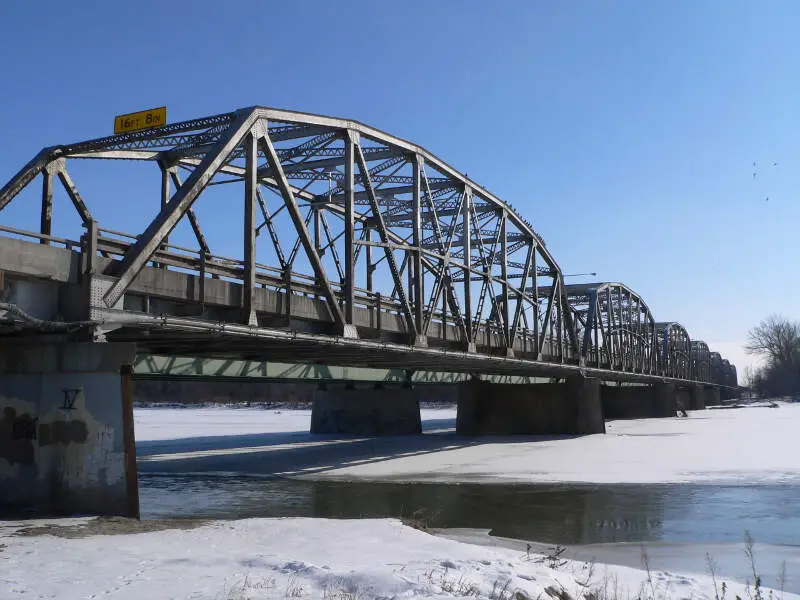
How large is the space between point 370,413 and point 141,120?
128 feet

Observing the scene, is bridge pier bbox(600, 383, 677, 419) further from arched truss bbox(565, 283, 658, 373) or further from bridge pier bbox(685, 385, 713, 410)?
bridge pier bbox(685, 385, 713, 410)

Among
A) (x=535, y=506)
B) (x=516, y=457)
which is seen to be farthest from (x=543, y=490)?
(x=516, y=457)

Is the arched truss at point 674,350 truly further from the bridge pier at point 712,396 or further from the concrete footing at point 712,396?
the bridge pier at point 712,396

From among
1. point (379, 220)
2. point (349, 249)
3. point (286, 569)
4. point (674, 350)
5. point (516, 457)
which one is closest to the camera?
point (286, 569)

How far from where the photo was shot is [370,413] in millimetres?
57406

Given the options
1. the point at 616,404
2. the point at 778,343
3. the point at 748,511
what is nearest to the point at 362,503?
the point at 748,511

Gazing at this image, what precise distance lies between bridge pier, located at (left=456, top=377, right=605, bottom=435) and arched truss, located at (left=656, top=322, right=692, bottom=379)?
164 ft

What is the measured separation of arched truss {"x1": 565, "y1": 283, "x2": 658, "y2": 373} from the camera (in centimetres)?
6369

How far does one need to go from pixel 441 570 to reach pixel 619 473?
65.3ft

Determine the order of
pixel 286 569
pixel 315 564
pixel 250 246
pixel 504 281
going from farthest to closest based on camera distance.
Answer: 1. pixel 504 281
2. pixel 250 246
3. pixel 315 564
4. pixel 286 569

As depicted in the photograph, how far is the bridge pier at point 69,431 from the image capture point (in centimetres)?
1541

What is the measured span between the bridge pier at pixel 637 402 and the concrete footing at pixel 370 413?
36878mm

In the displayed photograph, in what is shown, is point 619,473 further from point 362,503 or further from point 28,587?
point 28,587

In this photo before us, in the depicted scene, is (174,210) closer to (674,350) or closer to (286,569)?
(286,569)
